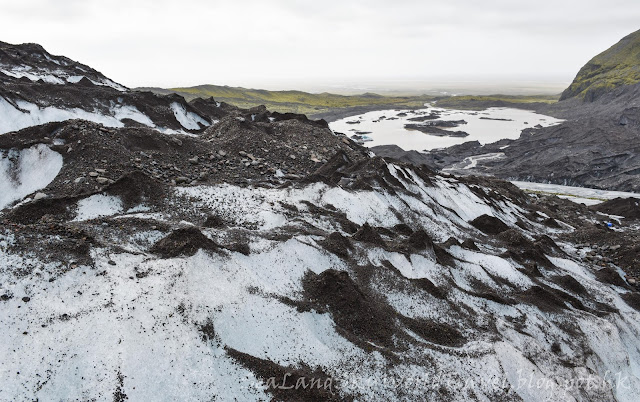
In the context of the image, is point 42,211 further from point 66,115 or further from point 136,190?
point 66,115

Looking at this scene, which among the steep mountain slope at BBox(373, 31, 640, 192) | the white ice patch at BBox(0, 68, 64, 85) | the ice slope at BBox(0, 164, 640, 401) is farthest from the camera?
the steep mountain slope at BBox(373, 31, 640, 192)

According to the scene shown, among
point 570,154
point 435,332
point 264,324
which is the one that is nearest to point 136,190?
point 264,324

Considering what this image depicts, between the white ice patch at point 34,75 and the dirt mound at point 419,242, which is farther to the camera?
the white ice patch at point 34,75

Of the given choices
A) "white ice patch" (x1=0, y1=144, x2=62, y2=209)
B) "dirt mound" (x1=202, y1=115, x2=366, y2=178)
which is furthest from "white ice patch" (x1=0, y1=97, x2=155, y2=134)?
"dirt mound" (x1=202, y1=115, x2=366, y2=178)

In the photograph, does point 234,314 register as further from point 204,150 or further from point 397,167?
point 397,167

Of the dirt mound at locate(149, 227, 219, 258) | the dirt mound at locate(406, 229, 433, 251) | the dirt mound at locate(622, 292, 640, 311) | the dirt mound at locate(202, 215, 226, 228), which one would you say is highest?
the dirt mound at locate(149, 227, 219, 258)

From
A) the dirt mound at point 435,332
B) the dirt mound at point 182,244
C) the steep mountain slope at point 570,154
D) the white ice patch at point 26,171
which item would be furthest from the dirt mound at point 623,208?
the white ice patch at point 26,171

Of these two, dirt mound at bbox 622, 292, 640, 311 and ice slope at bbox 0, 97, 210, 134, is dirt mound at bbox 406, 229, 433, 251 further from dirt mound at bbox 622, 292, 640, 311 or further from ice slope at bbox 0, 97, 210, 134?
ice slope at bbox 0, 97, 210, 134

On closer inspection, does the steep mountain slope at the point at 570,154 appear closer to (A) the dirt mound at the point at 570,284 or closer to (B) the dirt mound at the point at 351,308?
(A) the dirt mound at the point at 570,284
